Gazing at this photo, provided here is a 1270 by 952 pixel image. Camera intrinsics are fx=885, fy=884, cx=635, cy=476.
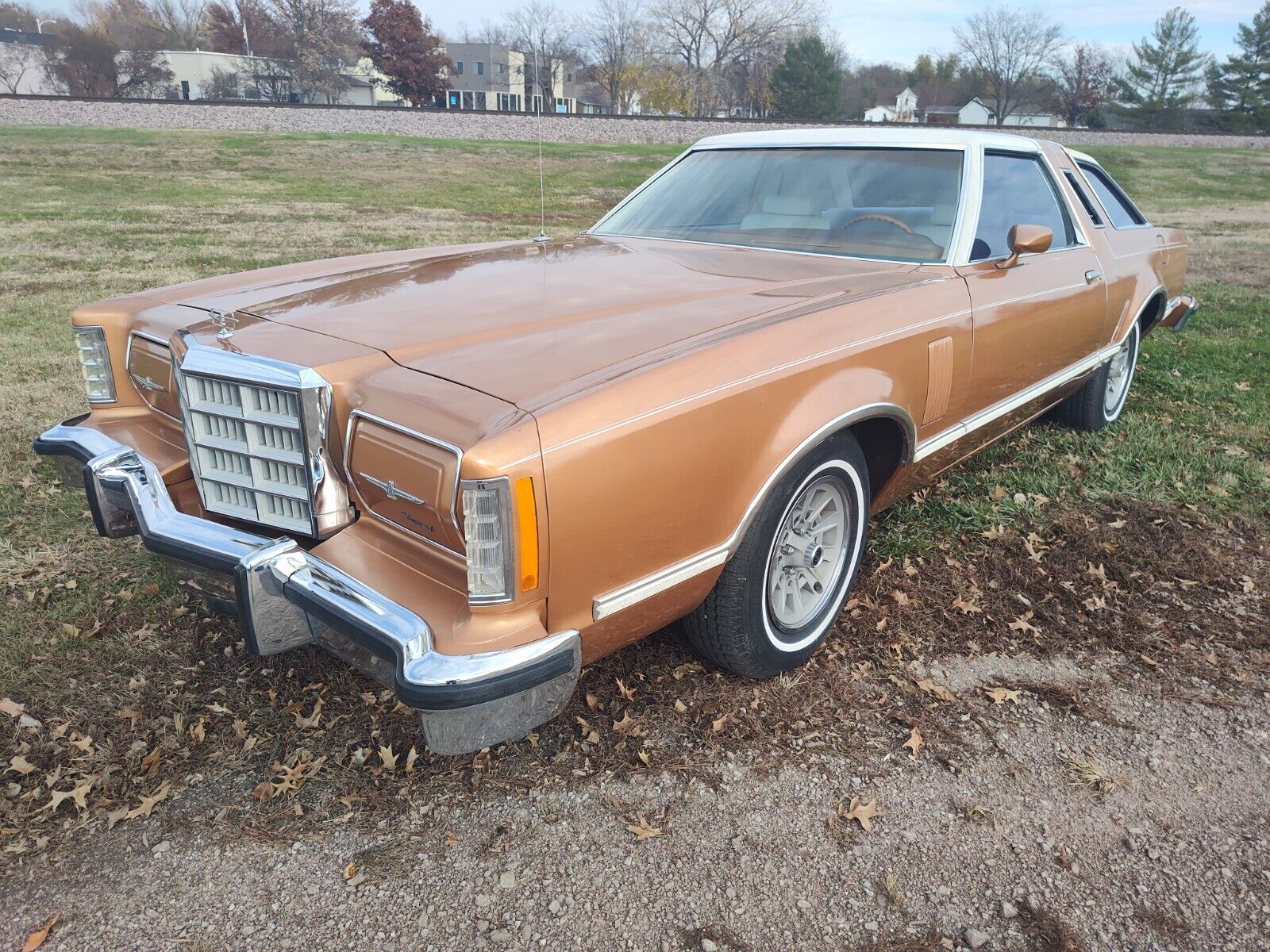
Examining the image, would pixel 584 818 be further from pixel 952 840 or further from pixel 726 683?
pixel 952 840

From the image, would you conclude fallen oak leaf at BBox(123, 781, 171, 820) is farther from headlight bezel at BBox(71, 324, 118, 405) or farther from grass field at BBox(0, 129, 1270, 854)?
headlight bezel at BBox(71, 324, 118, 405)

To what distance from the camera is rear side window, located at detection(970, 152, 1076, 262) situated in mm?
3498

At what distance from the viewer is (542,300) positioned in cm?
268

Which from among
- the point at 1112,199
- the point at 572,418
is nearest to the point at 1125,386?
the point at 1112,199

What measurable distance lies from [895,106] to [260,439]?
93.8 metres

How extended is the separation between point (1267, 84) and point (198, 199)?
59.7 metres

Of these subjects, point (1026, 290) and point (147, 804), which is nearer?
point (147, 804)

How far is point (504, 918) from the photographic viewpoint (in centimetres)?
196

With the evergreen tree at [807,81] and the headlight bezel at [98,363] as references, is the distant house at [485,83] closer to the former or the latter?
the evergreen tree at [807,81]

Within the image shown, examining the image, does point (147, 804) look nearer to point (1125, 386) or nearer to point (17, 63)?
point (1125, 386)

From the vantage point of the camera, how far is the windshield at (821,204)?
338 centimetres

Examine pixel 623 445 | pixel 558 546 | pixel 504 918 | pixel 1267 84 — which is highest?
pixel 1267 84

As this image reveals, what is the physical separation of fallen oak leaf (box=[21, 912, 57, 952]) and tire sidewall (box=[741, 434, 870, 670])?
1768 millimetres

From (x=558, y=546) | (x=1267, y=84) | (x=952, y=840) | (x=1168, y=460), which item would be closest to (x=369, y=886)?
(x=558, y=546)
